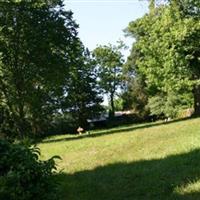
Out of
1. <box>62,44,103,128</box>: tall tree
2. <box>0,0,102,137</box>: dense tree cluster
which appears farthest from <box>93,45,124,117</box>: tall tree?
<box>0,0,102,137</box>: dense tree cluster

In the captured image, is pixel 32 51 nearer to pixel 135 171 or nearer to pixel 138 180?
pixel 135 171

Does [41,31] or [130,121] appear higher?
[41,31]

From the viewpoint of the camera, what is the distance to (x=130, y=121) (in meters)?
83.6

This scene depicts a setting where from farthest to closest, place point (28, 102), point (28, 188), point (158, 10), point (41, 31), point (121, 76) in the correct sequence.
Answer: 1. point (121, 76)
2. point (158, 10)
3. point (28, 102)
4. point (41, 31)
5. point (28, 188)

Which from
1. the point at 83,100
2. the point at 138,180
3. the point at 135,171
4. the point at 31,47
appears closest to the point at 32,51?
the point at 31,47

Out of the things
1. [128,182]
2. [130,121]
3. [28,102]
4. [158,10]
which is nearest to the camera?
[128,182]

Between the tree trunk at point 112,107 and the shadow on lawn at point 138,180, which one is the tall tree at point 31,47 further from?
the tree trunk at point 112,107

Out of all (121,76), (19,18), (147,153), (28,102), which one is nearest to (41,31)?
(19,18)

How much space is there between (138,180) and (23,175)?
21.5 ft

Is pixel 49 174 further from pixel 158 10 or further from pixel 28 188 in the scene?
pixel 158 10

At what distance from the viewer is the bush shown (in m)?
8.31

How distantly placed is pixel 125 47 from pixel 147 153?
76704 mm

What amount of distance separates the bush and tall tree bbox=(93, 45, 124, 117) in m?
80.3

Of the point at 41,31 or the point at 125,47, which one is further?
the point at 125,47
